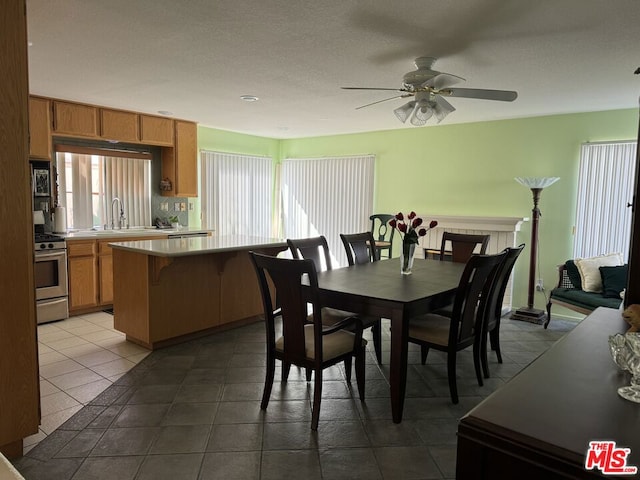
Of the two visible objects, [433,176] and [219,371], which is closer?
[219,371]

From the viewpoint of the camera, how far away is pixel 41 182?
486 centimetres

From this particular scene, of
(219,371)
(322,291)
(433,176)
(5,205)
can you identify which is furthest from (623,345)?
(433,176)

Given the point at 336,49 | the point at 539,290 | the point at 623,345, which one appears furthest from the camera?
the point at 539,290

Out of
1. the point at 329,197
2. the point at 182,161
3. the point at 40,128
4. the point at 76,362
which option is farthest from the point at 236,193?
the point at 76,362

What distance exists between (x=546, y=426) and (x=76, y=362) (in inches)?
141

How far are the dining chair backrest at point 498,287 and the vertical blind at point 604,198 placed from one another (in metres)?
2.23

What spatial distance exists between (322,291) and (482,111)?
3344 millimetres

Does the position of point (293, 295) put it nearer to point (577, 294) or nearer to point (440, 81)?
point (440, 81)

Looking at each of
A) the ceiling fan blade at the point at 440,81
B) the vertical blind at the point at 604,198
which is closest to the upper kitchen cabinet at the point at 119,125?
the ceiling fan blade at the point at 440,81

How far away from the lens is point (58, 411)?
8.93 feet

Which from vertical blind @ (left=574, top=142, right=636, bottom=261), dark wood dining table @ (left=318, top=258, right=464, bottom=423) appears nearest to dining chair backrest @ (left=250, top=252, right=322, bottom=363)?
dark wood dining table @ (left=318, top=258, right=464, bottom=423)

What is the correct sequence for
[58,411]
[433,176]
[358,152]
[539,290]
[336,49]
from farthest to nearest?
[358,152], [433,176], [539,290], [336,49], [58,411]

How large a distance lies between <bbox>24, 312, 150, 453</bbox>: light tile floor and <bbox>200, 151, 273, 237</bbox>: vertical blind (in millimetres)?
2540

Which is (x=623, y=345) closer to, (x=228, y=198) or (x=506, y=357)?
(x=506, y=357)
